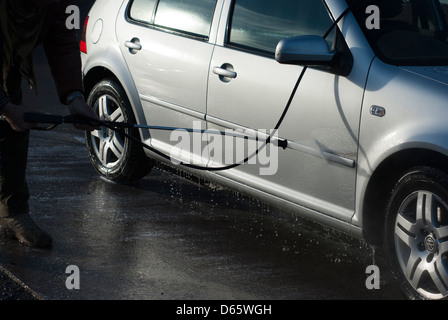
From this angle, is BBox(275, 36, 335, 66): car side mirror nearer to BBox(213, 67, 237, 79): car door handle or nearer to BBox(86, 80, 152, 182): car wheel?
BBox(213, 67, 237, 79): car door handle

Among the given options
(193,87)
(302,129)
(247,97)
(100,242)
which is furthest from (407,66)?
(100,242)

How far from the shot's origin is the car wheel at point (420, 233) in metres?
4.27

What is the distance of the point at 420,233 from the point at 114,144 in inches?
120

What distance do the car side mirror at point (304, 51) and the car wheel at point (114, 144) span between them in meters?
2.13

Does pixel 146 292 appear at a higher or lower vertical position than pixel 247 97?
lower

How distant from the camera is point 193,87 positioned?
575 centimetres

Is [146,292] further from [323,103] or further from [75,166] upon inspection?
[75,166]

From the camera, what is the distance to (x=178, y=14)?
20.0 feet

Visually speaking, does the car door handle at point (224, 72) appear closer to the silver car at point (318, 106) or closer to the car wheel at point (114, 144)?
the silver car at point (318, 106)

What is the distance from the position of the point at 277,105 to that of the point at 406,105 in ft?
2.98

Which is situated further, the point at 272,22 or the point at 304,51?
the point at 272,22

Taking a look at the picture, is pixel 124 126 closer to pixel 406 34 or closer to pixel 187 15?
pixel 187 15

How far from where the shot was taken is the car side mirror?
4.63 metres

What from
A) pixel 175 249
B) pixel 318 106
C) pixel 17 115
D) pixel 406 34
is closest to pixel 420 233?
pixel 318 106
